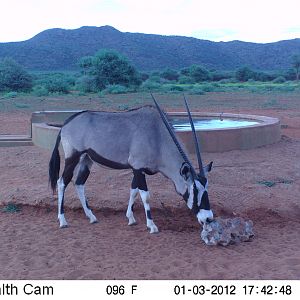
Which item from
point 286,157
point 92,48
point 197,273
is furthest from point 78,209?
point 92,48

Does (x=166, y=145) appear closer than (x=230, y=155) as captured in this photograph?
Yes

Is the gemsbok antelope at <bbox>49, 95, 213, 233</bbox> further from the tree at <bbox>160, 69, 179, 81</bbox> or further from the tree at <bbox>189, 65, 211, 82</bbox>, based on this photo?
the tree at <bbox>160, 69, 179, 81</bbox>

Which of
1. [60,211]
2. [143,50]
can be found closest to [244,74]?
[143,50]

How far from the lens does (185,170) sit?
5.96 metres

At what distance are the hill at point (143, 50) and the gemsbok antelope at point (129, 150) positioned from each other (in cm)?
7375

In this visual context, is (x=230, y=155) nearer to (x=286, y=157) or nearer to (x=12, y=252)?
(x=286, y=157)

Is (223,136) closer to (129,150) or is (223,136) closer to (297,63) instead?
(129,150)

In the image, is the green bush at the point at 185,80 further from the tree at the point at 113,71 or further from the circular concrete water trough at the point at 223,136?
the circular concrete water trough at the point at 223,136

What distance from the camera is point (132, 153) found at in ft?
21.4

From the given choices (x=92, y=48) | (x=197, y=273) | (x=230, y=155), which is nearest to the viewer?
(x=197, y=273)

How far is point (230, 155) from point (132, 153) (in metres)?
3.86

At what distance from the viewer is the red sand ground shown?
5.18 metres

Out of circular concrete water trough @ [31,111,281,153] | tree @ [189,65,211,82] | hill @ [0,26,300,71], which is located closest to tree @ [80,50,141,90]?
tree @ [189,65,211,82]

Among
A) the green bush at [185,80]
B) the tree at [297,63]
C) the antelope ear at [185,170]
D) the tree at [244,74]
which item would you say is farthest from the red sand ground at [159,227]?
the tree at [297,63]
